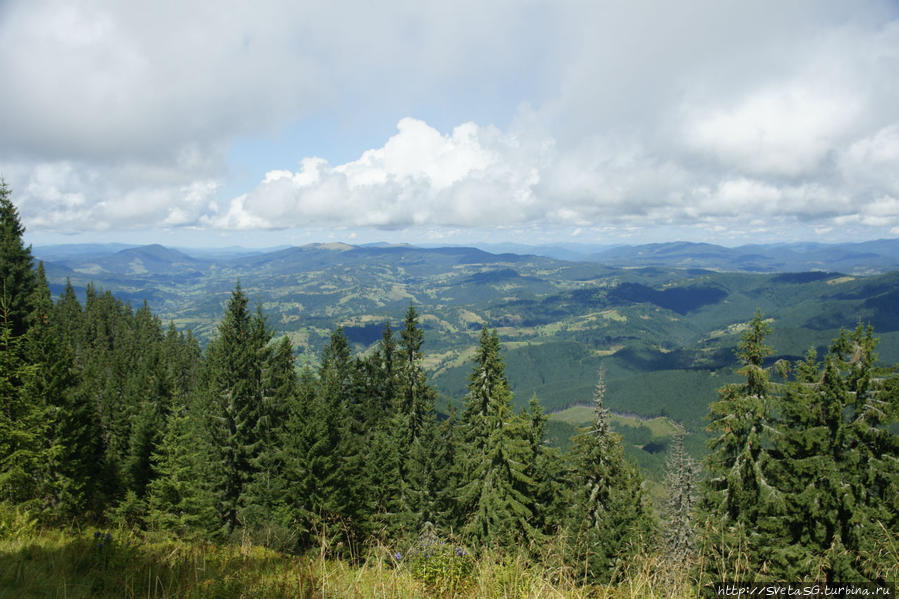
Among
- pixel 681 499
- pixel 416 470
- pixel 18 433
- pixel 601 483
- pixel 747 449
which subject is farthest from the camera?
pixel 681 499

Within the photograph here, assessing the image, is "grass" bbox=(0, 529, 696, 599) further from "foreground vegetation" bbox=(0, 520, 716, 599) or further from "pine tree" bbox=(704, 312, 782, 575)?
"pine tree" bbox=(704, 312, 782, 575)

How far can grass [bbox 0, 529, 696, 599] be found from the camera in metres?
4.97

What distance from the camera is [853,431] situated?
14.6 m

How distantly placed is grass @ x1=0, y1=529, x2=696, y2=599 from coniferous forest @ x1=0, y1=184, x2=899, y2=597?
7 centimetres

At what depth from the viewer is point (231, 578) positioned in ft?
18.0

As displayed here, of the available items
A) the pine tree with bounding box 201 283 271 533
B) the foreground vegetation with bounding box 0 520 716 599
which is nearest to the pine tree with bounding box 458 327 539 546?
the pine tree with bounding box 201 283 271 533

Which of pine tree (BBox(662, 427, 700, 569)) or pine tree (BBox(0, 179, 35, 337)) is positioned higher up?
pine tree (BBox(0, 179, 35, 337))

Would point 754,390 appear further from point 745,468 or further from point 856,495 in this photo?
point 856,495

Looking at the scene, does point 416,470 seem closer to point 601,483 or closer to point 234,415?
point 601,483

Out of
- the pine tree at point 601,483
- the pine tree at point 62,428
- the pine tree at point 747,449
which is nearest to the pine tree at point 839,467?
the pine tree at point 747,449

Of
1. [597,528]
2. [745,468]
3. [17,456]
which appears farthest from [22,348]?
[745,468]

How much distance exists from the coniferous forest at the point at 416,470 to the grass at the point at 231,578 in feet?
0.24

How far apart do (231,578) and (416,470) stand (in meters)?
19.1

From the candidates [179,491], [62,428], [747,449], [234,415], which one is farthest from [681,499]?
[62,428]
